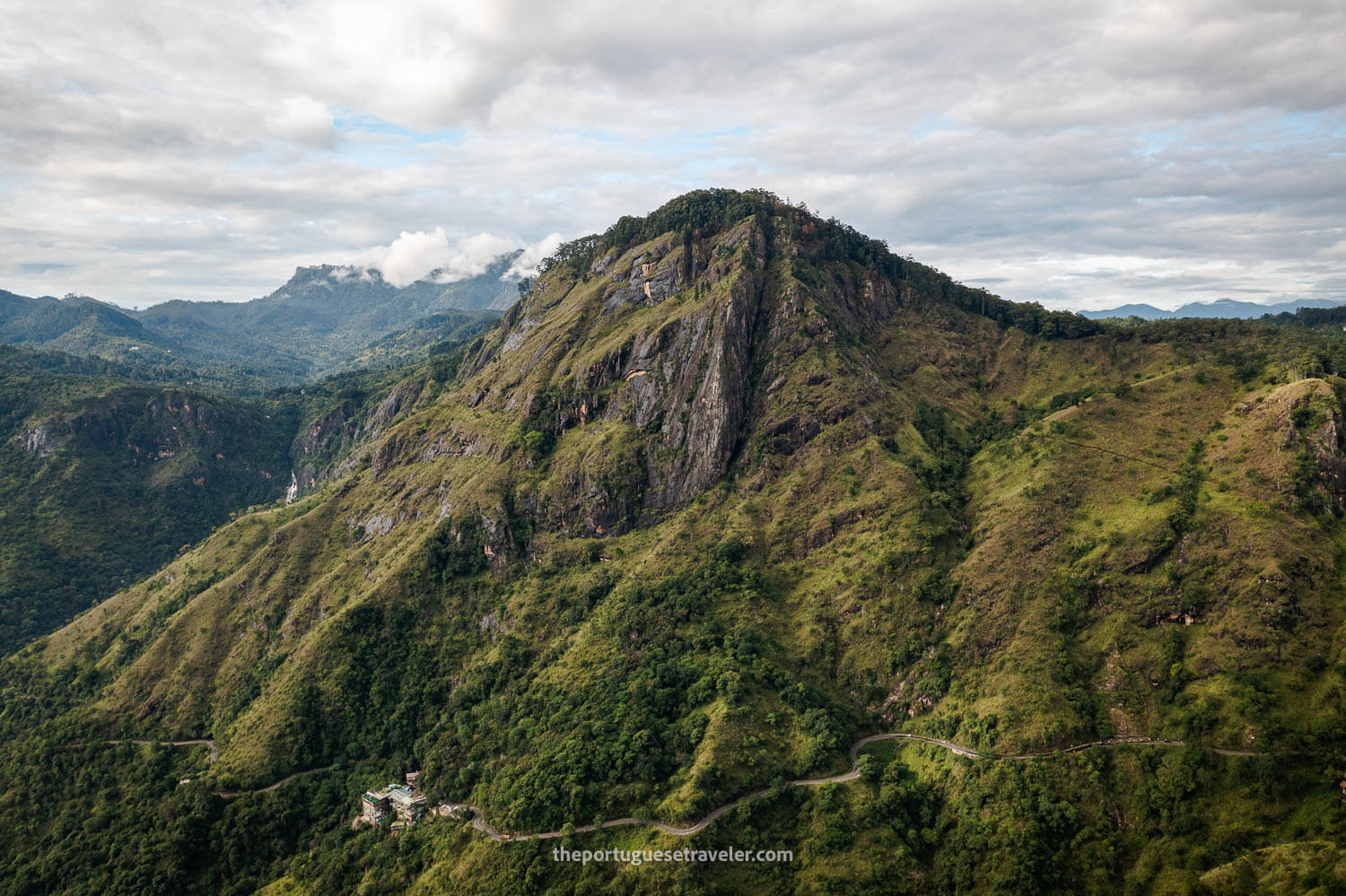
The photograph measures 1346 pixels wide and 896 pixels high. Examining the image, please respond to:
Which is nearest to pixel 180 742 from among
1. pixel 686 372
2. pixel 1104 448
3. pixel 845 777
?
pixel 845 777

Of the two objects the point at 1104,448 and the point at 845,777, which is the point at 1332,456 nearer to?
the point at 1104,448

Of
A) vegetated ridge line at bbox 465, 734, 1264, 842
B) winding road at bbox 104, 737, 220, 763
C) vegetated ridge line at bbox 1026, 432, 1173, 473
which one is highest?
vegetated ridge line at bbox 1026, 432, 1173, 473

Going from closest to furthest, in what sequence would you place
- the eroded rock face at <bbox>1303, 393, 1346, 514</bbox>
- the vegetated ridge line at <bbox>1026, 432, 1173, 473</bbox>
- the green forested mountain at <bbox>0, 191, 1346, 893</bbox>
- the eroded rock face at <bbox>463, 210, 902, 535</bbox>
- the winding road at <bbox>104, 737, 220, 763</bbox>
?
the green forested mountain at <bbox>0, 191, 1346, 893</bbox>, the eroded rock face at <bbox>1303, 393, 1346, 514</bbox>, the vegetated ridge line at <bbox>1026, 432, 1173, 473</bbox>, the winding road at <bbox>104, 737, 220, 763</bbox>, the eroded rock face at <bbox>463, 210, 902, 535</bbox>

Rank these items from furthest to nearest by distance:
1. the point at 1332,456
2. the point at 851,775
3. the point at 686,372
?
the point at 686,372 < the point at 851,775 < the point at 1332,456

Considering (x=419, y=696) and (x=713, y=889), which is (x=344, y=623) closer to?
(x=419, y=696)

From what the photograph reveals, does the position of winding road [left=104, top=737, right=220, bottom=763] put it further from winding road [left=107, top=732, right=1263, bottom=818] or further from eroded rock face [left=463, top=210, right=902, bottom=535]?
eroded rock face [left=463, top=210, right=902, bottom=535]

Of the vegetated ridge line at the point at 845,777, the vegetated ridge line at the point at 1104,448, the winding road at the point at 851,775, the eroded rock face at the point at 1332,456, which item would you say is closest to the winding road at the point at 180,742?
the winding road at the point at 851,775

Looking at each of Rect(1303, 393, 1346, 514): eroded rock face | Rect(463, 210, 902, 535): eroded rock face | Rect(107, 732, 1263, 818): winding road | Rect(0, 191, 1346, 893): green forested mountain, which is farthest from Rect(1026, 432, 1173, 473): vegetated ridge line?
Rect(107, 732, 1263, 818): winding road
